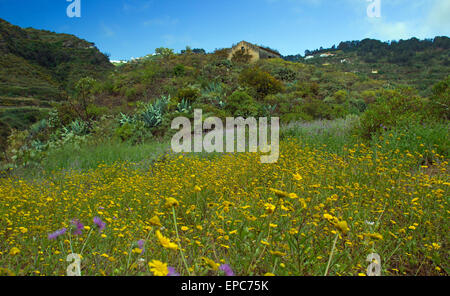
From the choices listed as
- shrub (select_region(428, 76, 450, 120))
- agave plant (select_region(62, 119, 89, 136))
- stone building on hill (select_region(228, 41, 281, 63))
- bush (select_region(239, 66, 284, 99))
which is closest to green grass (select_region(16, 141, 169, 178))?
agave plant (select_region(62, 119, 89, 136))

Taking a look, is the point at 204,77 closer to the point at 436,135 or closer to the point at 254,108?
the point at 254,108

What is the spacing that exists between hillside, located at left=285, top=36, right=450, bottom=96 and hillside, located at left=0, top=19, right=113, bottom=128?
29375 millimetres

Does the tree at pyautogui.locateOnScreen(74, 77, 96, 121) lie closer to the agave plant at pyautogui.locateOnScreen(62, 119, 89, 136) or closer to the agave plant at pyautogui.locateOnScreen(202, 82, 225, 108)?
the agave plant at pyautogui.locateOnScreen(62, 119, 89, 136)

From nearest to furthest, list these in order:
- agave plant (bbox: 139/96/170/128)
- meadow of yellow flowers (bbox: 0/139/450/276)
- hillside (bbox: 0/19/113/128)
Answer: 1. meadow of yellow flowers (bbox: 0/139/450/276)
2. agave plant (bbox: 139/96/170/128)
3. hillside (bbox: 0/19/113/128)

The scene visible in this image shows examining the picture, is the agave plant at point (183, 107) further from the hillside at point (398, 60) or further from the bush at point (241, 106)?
the hillside at point (398, 60)

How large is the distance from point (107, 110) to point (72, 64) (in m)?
16.8

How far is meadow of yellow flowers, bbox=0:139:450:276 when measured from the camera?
1.35 m

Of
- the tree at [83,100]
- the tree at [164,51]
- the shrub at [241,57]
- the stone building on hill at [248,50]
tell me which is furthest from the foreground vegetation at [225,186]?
the tree at [164,51]

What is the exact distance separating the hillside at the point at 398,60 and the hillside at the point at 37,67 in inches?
1157

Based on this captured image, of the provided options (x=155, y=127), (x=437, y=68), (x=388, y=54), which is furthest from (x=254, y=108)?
(x=388, y=54)

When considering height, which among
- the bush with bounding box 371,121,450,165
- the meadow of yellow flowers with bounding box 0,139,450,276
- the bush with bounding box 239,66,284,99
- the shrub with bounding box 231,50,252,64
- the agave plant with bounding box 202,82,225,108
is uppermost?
the shrub with bounding box 231,50,252,64

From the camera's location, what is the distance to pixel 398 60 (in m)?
38.8

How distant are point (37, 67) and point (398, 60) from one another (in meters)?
46.3
